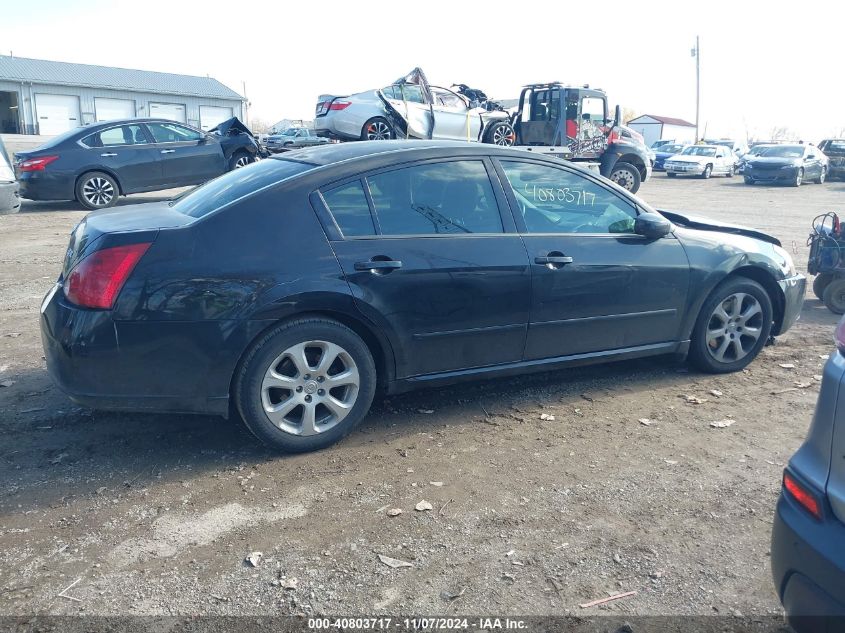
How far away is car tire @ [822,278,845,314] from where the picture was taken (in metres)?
7.25

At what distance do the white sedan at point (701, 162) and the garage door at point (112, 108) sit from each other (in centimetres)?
3655

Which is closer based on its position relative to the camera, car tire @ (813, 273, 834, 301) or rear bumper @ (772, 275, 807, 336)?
rear bumper @ (772, 275, 807, 336)

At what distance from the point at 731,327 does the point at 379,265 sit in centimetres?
279

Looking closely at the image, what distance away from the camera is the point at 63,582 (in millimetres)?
2854

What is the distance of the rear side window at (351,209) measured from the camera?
401 centimetres

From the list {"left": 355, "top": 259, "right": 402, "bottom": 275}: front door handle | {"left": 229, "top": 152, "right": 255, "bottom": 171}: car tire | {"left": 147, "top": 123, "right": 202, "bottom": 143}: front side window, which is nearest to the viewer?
{"left": 355, "top": 259, "right": 402, "bottom": 275}: front door handle

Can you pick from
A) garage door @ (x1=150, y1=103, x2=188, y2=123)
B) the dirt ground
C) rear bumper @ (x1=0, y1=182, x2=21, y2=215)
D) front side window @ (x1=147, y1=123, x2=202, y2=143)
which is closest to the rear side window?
the dirt ground

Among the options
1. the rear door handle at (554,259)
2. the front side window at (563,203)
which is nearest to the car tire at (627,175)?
the front side window at (563,203)

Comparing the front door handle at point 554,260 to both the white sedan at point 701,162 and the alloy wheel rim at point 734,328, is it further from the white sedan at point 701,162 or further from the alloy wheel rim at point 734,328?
the white sedan at point 701,162

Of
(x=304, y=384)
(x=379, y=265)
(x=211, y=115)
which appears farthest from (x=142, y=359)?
(x=211, y=115)

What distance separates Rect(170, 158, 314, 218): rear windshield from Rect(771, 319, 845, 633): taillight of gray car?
115 inches

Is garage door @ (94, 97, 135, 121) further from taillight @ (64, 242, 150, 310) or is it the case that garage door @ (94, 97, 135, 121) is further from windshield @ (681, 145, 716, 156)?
taillight @ (64, 242, 150, 310)

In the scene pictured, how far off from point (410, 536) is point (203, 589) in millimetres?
895

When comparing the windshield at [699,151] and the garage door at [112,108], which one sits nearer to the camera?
the windshield at [699,151]
